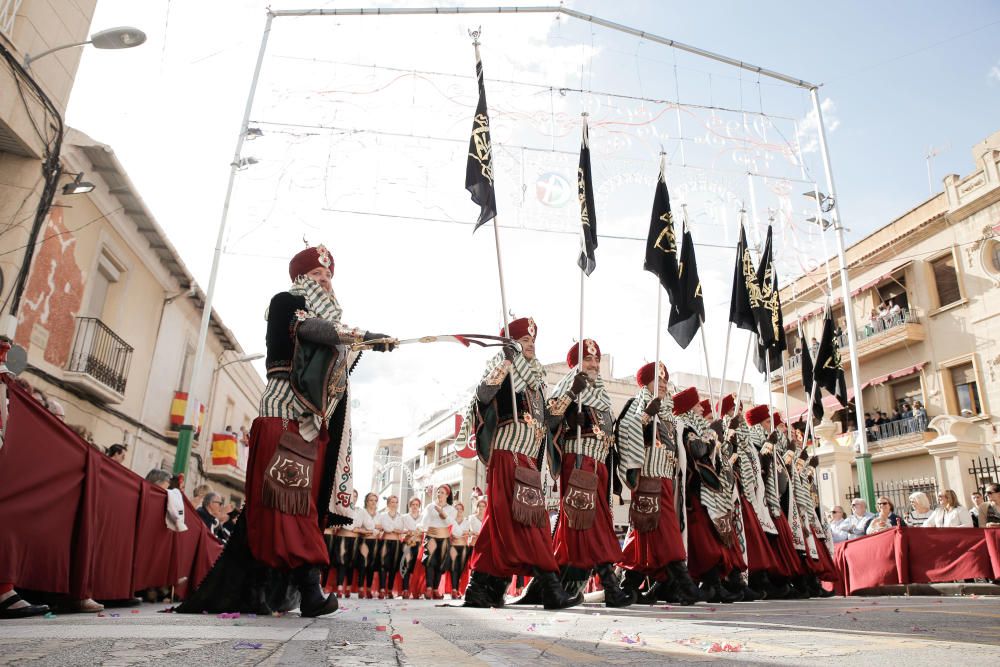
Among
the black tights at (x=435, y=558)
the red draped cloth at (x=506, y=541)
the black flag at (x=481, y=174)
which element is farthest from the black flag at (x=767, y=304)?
the black tights at (x=435, y=558)

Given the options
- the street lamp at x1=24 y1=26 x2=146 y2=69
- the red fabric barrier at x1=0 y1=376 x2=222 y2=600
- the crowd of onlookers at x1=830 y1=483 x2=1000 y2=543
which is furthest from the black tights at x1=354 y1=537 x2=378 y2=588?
the street lamp at x1=24 y1=26 x2=146 y2=69

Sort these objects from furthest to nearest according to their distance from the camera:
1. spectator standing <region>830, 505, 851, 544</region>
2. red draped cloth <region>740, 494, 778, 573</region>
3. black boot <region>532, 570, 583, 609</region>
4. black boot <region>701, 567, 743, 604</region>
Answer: spectator standing <region>830, 505, 851, 544</region> → red draped cloth <region>740, 494, 778, 573</region> → black boot <region>701, 567, 743, 604</region> → black boot <region>532, 570, 583, 609</region>

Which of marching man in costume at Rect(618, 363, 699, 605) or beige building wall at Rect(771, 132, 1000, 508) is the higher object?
beige building wall at Rect(771, 132, 1000, 508)

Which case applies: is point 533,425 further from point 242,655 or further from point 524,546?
point 242,655

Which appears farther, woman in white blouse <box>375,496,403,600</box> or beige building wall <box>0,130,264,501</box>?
woman in white blouse <box>375,496,403,600</box>

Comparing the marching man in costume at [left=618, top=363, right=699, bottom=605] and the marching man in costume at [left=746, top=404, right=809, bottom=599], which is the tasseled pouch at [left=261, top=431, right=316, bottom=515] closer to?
the marching man in costume at [left=618, top=363, right=699, bottom=605]

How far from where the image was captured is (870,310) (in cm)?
2216

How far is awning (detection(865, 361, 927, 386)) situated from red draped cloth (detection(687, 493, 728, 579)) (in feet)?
55.8

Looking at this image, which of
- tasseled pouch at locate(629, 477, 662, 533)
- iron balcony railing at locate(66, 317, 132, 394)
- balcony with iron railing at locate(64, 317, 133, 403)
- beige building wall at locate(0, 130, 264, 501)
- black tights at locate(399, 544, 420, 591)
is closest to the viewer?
tasseled pouch at locate(629, 477, 662, 533)

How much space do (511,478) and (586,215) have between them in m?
2.83

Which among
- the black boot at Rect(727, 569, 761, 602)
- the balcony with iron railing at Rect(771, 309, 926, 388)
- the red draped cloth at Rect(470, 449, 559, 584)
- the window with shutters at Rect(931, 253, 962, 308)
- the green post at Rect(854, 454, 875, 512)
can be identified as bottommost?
the black boot at Rect(727, 569, 761, 602)

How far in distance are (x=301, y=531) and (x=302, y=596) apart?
Answer: 34 centimetres

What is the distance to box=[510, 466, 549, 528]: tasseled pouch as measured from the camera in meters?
5.02

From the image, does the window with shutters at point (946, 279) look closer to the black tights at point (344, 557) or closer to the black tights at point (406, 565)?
the black tights at point (406, 565)
